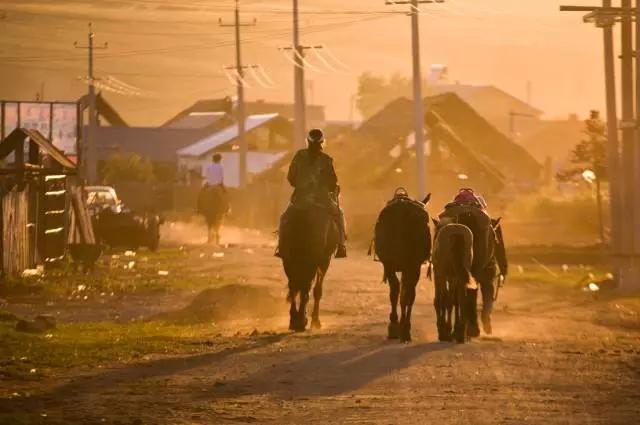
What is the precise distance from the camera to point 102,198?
51.2m

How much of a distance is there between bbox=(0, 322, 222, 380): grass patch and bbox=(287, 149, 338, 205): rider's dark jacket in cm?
203

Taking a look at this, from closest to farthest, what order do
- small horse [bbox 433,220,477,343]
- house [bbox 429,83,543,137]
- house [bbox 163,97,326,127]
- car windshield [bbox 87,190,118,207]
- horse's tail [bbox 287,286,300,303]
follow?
small horse [bbox 433,220,477,343] < horse's tail [bbox 287,286,300,303] < car windshield [bbox 87,190,118,207] < house [bbox 163,97,326,127] < house [bbox 429,83,543,137]

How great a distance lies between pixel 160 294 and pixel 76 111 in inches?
711

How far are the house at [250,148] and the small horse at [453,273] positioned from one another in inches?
3704

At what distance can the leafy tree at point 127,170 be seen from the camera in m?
108

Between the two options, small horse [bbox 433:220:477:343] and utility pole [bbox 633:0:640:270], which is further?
utility pole [bbox 633:0:640:270]

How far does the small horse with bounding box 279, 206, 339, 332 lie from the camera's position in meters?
20.3

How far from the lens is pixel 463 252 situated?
19141 millimetres

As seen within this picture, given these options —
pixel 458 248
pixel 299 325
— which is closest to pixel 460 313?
pixel 458 248

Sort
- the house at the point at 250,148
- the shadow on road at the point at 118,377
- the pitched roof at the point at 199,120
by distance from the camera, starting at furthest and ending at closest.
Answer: the pitched roof at the point at 199,120 < the house at the point at 250,148 < the shadow on road at the point at 118,377

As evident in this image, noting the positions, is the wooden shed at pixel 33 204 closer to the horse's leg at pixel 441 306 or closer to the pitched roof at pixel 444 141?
the horse's leg at pixel 441 306

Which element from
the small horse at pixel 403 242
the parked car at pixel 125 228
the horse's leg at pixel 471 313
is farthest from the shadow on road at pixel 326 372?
the parked car at pixel 125 228

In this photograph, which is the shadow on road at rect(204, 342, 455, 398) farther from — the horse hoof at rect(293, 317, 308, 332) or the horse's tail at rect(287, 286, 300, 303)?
the horse's tail at rect(287, 286, 300, 303)

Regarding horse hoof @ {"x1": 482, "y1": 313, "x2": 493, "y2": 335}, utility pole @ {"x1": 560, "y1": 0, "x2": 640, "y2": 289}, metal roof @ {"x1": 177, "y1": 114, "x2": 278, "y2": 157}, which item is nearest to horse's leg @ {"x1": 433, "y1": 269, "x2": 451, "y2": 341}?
horse hoof @ {"x1": 482, "y1": 313, "x2": 493, "y2": 335}
